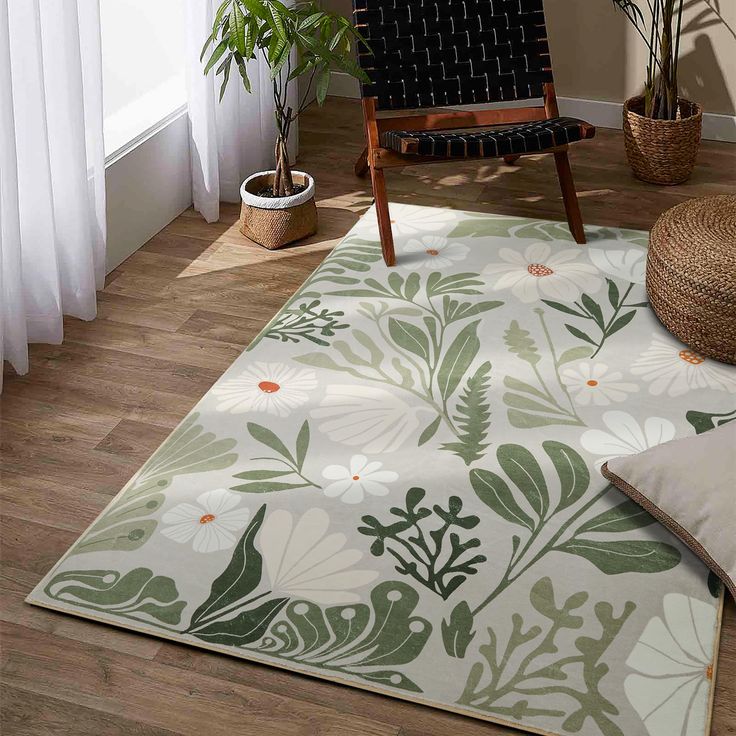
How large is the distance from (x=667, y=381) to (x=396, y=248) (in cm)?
108

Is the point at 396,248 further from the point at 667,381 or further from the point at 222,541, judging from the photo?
the point at 222,541

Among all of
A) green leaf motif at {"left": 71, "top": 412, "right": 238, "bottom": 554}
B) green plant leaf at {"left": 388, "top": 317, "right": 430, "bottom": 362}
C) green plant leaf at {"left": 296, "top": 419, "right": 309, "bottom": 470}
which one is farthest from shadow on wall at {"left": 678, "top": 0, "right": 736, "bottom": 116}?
green leaf motif at {"left": 71, "top": 412, "right": 238, "bottom": 554}

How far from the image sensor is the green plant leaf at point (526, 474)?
2268 mm

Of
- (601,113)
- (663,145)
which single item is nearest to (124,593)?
(663,145)

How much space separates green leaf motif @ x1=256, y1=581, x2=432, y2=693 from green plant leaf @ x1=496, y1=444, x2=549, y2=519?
405 millimetres

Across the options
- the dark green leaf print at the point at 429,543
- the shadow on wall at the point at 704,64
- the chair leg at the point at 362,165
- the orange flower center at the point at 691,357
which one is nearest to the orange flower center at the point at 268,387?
the dark green leaf print at the point at 429,543

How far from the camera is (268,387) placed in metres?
2.65

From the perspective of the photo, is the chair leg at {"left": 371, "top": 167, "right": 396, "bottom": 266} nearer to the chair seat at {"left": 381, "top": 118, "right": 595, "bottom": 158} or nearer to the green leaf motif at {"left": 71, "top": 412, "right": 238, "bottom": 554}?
the chair seat at {"left": 381, "top": 118, "right": 595, "bottom": 158}

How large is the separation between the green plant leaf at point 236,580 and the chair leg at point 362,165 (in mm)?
1968

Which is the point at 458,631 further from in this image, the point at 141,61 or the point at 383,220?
the point at 141,61

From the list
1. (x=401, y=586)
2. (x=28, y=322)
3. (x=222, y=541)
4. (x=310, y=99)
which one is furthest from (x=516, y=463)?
(x=310, y=99)

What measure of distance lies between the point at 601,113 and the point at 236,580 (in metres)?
3.07

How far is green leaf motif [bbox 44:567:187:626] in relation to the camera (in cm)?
197

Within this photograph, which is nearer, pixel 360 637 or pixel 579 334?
pixel 360 637
